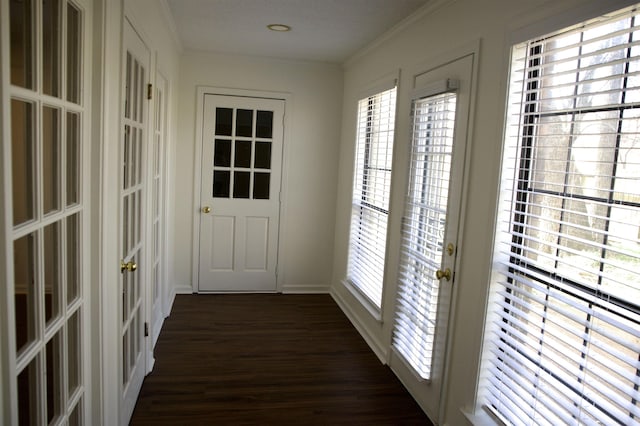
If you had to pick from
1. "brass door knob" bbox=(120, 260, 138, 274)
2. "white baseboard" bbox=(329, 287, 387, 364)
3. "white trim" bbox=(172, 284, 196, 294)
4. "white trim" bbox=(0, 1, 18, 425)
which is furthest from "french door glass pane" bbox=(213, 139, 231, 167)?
"white trim" bbox=(0, 1, 18, 425)

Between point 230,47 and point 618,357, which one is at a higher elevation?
point 230,47

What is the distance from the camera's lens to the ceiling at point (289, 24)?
120 inches

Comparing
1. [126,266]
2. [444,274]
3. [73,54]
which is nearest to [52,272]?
[73,54]

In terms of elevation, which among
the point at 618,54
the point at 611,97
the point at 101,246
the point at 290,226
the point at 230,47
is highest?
the point at 230,47

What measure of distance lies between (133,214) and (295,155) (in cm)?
262

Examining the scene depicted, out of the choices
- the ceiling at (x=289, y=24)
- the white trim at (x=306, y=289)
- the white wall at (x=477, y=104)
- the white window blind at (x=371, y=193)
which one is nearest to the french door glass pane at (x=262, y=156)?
the ceiling at (x=289, y=24)

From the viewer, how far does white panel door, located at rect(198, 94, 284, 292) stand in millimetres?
4824

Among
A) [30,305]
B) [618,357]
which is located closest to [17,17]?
[30,305]

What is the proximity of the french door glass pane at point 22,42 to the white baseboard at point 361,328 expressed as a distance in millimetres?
2987

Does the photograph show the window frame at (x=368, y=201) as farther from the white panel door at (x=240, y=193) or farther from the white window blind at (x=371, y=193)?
the white panel door at (x=240, y=193)

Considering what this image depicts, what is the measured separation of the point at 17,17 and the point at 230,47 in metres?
3.54

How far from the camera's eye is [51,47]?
134 centimetres

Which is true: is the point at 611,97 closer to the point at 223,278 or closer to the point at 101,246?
the point at 101,246

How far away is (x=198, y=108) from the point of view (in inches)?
186
